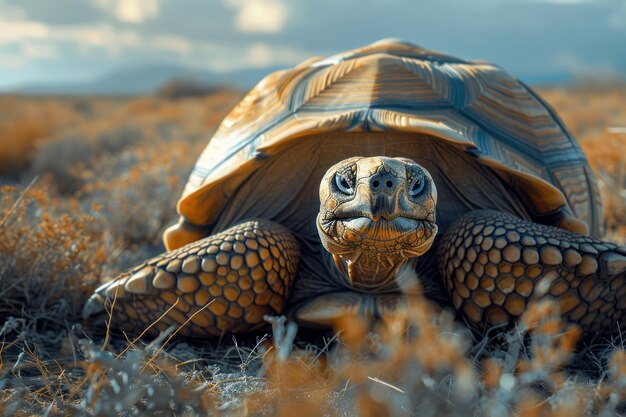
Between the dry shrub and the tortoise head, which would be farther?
the dry shrub

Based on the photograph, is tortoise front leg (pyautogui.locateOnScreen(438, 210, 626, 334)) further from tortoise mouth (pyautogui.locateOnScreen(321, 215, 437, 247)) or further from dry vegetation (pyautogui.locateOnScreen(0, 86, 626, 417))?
tortoise mouth (pyautogui.locateOnScreen(321, 215, 437, 247))

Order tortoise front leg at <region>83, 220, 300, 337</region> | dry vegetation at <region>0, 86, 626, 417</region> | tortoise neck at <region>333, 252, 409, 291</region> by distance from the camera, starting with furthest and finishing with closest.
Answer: tortoise front leg at <region>83, 220, 300, 337</region> < tortoise neck at <region>333, 252, 409, 291</region> < dry vegetation at <region>0, 86, 626, 417</region>

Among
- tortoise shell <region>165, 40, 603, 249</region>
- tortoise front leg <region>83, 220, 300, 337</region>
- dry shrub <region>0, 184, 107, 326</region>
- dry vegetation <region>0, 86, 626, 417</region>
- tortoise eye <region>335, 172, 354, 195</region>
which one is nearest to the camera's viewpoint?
dry vegetation <region>0, 86, 626, 417</region>

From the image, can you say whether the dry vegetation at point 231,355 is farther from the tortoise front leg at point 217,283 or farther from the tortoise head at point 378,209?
the tortoise head at point 378,209

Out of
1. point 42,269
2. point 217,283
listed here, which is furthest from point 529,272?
point 42,269

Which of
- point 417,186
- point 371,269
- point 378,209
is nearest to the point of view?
point 378,209

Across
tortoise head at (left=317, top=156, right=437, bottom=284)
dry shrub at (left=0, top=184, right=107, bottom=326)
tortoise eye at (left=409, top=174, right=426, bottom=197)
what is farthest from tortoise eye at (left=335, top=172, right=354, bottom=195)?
dry shrub at (left=0, top=184, right=107, bottom=326)

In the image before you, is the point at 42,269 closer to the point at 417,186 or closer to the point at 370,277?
the point at 370,277
